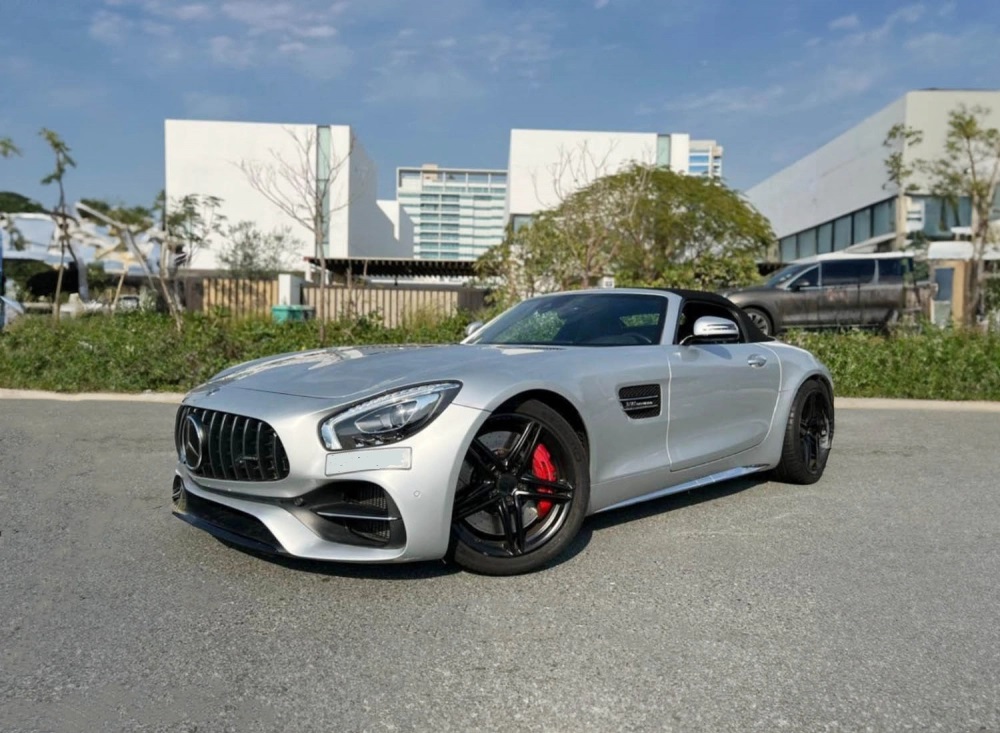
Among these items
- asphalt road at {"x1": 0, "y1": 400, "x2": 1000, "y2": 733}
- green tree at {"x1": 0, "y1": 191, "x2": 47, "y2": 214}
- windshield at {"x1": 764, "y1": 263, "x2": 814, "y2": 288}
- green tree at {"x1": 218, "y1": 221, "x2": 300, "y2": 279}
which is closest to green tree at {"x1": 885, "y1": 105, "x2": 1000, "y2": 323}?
windshield at {"x1": 764, "y1": 263, "x2": 814, "y2": 288}

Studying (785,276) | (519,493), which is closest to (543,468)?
(519,493)

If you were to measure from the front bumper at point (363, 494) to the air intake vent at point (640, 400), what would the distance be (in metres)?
1.00

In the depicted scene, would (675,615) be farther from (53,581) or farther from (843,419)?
(843,419)

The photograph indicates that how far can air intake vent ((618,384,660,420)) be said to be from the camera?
408cm

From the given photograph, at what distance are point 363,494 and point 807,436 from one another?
3471 millimetres

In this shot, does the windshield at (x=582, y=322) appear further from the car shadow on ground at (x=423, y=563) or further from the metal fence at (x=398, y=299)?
the metal fence at (x=398, y=299)

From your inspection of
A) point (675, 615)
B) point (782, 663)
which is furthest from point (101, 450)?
point (782, 663)

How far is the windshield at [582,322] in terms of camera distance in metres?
4.65

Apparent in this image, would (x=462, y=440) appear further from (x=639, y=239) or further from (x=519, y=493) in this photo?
(x=639, y=239)

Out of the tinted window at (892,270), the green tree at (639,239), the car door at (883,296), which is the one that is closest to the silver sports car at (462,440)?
the green tree at (639,239)

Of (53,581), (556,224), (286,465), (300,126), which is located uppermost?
(300,126)

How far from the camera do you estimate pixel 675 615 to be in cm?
322

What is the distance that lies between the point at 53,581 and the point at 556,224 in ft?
53.6

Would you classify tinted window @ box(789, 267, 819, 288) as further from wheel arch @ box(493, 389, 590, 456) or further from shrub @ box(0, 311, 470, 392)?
wheel arch @ box(493, 389, 590, 456)
